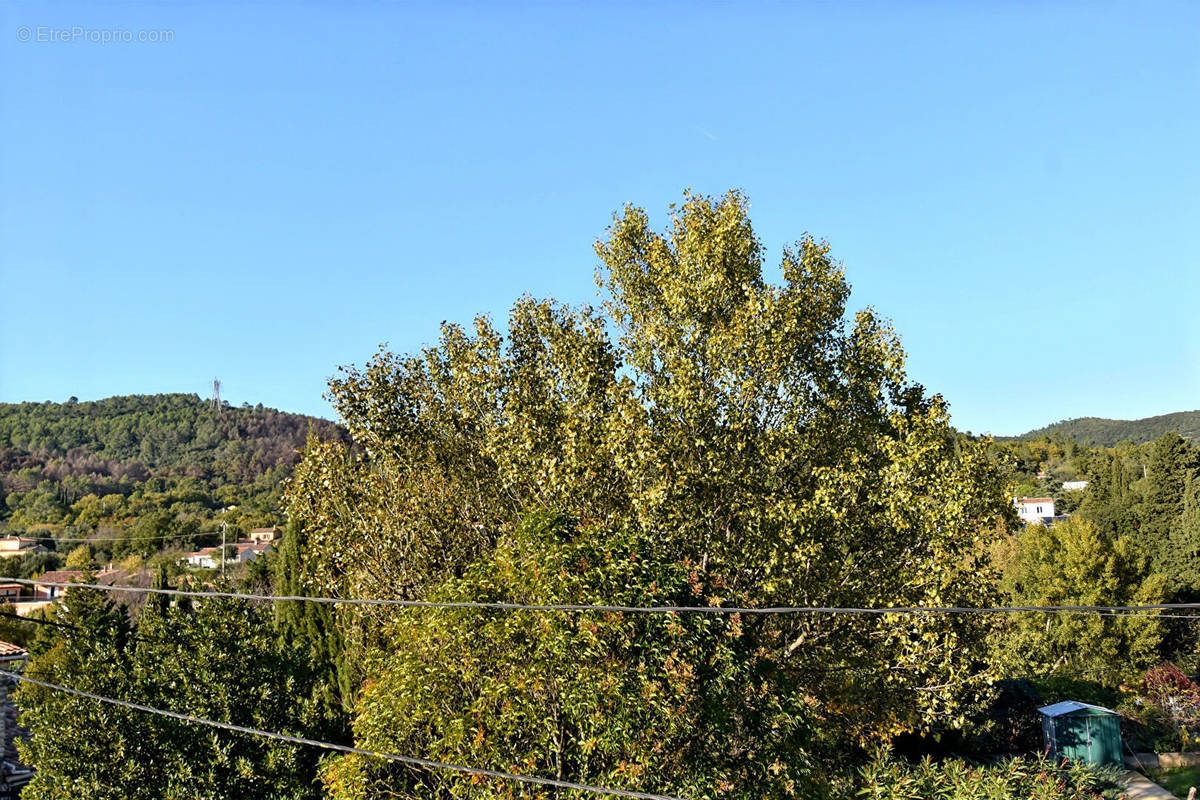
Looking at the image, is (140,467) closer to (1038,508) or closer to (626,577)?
(1038,508)

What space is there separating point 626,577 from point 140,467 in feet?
381

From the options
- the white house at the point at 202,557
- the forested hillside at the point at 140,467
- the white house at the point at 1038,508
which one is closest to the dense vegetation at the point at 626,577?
the forested hillside at the point at 140,467

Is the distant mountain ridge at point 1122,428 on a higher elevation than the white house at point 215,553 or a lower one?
higher

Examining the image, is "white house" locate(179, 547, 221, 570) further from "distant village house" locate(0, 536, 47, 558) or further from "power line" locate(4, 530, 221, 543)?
"distant village house" locate(0, 536, 47, 558)

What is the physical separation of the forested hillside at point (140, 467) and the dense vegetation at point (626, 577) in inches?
2396

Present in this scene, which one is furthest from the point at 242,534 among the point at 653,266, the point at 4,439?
the point at 653,266

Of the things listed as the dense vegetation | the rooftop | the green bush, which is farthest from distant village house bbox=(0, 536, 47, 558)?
the green bush

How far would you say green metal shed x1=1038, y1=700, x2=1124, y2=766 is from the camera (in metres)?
23.1

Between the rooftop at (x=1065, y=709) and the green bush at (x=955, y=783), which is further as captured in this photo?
the rooftop at (x=1065, y=709)

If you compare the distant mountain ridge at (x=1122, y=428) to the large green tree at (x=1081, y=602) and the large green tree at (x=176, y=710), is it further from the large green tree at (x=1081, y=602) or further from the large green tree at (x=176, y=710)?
the large green tree at (x=176, y=710)

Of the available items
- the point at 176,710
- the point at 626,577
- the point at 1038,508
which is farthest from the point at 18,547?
the point at 1038,508

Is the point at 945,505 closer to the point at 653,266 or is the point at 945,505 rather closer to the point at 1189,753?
the point at 653,266

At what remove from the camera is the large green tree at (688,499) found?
10.1m

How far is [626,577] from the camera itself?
33.1ft
